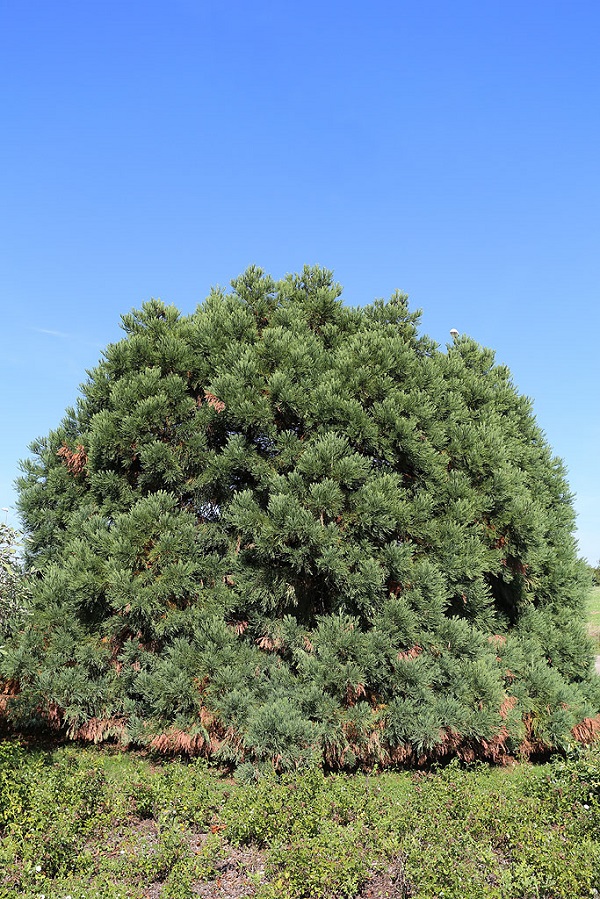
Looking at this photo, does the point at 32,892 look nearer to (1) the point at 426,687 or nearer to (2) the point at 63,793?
(2) the point at 63,793

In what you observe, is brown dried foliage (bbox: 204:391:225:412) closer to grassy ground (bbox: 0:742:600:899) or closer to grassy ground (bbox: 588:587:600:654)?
grassy ground (bbox: 0:742:600:899)

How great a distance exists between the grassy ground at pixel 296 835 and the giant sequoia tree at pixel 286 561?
77 cm

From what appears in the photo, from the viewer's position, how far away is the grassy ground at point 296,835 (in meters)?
4.50

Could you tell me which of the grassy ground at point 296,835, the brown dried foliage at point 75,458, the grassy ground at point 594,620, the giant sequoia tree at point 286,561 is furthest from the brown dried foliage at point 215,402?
the grassy ground at point 594,620

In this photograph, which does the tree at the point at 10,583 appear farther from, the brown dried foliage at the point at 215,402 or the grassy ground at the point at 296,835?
the brown dried foliage at the point at 215,402

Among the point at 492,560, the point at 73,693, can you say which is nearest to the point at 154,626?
the point at 73,693

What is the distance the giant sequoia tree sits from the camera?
698 centimetres

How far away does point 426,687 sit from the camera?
6.94m

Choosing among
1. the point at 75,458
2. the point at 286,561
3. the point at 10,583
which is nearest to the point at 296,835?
the point at 286,561

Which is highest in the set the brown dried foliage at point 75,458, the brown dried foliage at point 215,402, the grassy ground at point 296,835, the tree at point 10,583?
the brown dried foliage at point 215,402

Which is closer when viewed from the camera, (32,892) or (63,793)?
(32,892)

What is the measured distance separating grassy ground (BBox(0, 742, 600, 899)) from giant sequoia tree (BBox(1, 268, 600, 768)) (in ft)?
2.54

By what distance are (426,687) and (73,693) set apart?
4418 mm

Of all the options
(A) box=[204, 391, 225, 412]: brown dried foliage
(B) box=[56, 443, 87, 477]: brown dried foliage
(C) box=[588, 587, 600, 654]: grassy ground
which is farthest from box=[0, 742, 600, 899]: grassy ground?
(C) box=[588, 587, 600, 654]: grassy ground
